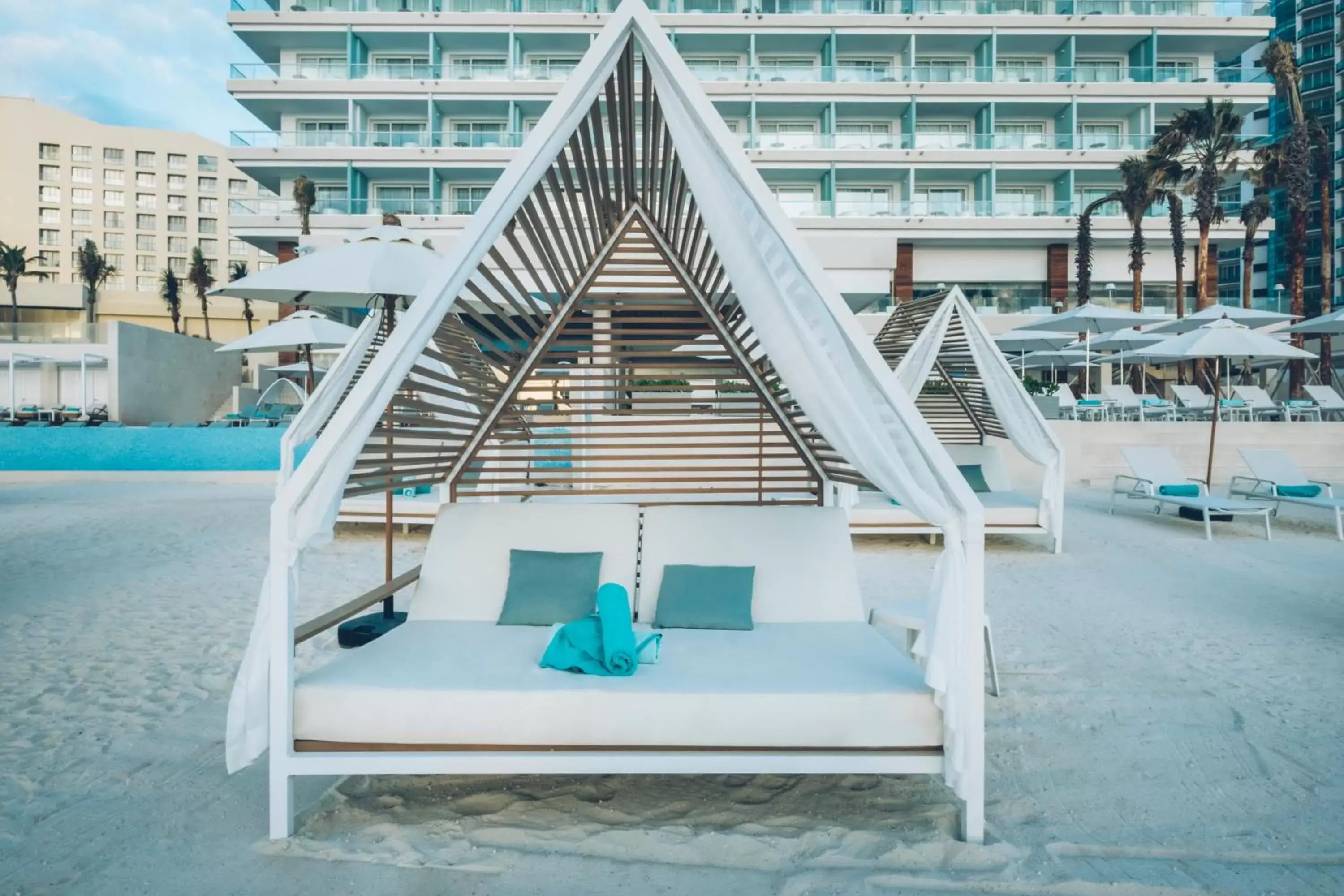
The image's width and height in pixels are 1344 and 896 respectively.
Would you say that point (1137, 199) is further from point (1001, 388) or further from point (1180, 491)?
point (1001, 388)

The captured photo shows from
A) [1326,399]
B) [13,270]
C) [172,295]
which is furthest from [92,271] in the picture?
[1326,399]

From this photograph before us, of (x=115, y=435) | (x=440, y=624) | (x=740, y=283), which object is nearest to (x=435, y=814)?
(x=440, y=624)

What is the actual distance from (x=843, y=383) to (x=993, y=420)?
25.0ft

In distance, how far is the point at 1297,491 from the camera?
9.22 metres

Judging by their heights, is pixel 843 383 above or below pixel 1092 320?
below

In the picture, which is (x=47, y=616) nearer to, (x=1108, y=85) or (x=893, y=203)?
(x=893, y=203)

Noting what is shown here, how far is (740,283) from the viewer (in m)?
3.40

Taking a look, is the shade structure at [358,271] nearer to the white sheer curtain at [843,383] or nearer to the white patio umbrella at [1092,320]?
the white sheer curtain at [843,383]

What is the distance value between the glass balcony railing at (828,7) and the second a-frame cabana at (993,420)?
81.9 ft

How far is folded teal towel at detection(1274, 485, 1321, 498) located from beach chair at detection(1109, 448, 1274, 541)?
275mm

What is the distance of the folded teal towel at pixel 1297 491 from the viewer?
9125 millimetres

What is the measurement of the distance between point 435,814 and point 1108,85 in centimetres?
3400

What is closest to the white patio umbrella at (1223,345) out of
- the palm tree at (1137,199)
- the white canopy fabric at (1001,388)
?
the white canopy fabric at (1001,388)

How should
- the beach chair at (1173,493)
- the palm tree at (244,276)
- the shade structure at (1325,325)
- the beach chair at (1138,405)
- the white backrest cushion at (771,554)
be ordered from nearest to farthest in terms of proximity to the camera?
the white backrest cushion at (771,554)
the beach chair at (1173,493)
the shade structure at (1325,325)
the beach chair at (1138,405)
the palm tree at (244,276)
